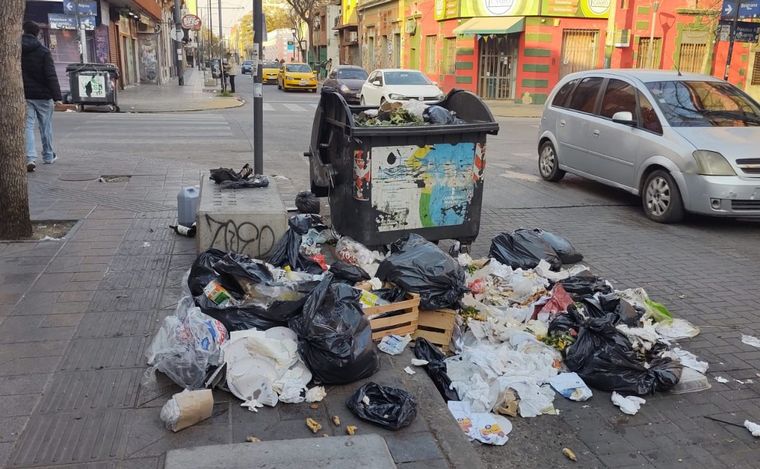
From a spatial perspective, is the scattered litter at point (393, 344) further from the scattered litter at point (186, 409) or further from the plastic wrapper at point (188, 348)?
the scattered litter at point (186, 409)

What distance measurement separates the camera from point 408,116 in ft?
20.5

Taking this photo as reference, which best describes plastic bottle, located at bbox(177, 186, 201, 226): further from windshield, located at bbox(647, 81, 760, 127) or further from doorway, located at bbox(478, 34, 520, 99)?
doorway, located at bbox(478, 34, 520, 99)

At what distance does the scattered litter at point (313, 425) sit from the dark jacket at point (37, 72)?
26.7 ft

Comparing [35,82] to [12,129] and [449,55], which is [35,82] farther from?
[449,55]

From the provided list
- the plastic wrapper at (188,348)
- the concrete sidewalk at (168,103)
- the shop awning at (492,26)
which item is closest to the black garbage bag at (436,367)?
the plastic wrapper at (188,348)

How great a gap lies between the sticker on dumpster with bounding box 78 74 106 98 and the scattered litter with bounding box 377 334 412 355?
17.7m

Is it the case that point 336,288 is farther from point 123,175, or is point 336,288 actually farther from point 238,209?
point 123,175

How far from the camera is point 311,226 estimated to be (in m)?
6.77

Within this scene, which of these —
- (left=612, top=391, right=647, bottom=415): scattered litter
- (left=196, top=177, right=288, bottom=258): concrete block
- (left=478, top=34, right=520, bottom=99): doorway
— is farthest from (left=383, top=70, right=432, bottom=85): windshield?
(left=612, top=391, right=647, bottom=415): scattered litter

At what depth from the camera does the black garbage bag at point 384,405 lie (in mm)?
3307

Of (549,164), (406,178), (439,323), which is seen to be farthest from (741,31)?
(439,323)

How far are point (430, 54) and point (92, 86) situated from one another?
65.8ft

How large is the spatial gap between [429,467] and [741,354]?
2694mm

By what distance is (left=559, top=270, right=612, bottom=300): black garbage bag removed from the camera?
203 inches
